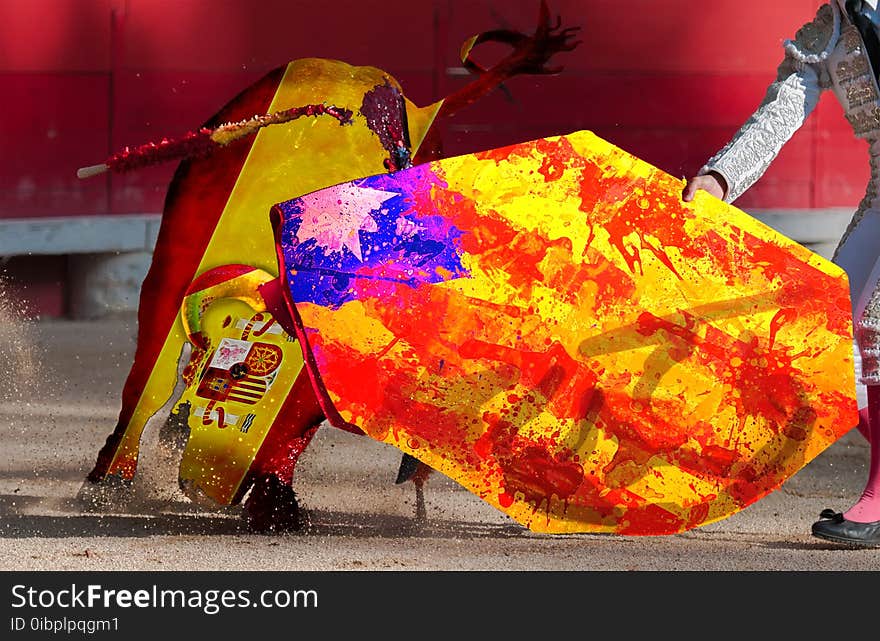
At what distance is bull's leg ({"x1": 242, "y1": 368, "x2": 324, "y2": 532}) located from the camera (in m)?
3.15

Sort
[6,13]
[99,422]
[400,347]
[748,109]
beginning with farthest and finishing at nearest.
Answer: [748,109], [6,13], [99,422], [400,347]

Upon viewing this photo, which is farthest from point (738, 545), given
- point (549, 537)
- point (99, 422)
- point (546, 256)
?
point (99, 422)

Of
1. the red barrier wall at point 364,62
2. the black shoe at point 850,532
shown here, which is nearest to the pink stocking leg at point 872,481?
the black shoe at point 850,532

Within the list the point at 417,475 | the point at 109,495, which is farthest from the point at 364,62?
the point at 109,495

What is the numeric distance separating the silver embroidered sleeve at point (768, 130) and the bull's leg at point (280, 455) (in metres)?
0.90

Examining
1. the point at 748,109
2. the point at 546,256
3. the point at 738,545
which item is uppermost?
the point at 748,109

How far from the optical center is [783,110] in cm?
311

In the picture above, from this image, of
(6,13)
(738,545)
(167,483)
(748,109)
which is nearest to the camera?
(738,545)

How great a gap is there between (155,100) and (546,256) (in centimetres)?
330

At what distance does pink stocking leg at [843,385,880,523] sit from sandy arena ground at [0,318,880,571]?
8 centimetres

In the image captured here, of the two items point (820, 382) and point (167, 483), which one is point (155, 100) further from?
point (820, 382)

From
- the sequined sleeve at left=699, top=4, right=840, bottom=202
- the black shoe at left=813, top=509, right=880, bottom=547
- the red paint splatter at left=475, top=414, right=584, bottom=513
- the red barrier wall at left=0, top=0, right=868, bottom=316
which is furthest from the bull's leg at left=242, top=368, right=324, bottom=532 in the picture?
the red barrier wall at left=0, top=0, right=868, bottom=316

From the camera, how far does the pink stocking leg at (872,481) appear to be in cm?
318

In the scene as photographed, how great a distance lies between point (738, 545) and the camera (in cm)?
331
